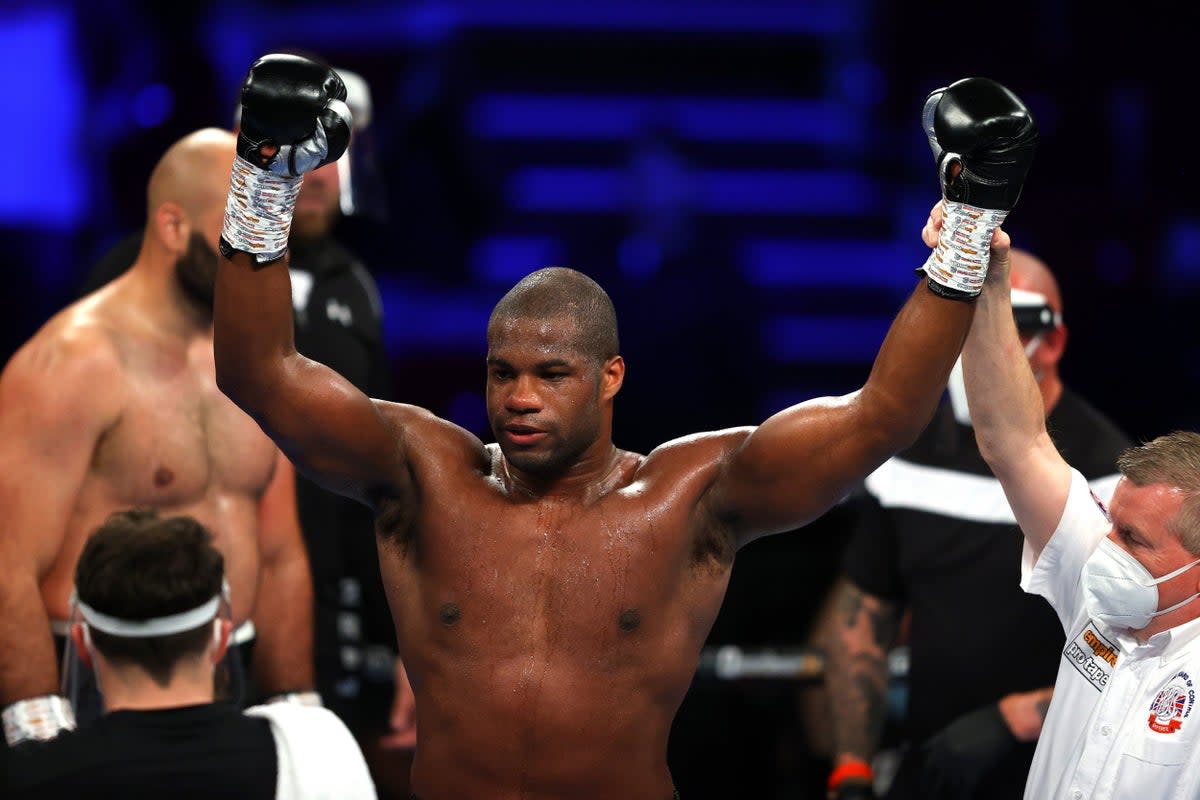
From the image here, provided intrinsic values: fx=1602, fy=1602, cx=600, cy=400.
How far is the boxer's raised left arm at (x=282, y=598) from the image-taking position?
11.3 feet

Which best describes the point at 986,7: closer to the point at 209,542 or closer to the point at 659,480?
the point at 659,480

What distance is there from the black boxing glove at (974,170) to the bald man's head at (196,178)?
1636 millimetres

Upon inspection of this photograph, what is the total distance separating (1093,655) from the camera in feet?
7.97

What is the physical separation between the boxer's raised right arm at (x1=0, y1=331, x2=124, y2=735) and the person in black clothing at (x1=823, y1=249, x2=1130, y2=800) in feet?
5.24

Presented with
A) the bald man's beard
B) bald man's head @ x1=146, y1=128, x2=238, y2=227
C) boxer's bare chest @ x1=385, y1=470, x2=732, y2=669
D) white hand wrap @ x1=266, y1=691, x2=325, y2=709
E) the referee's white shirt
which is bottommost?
white hand wrap @ x1=266, y1=691, x2=325, y2=709

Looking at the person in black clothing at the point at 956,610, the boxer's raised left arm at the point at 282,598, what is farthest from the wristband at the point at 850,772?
the boxer's raised left arm at the point at 282,598

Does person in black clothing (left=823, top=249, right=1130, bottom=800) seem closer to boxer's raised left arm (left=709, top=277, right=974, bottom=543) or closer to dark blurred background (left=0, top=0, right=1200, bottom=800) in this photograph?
boxer's raised left arm (left=709, top=277, right=974, bottom=543)

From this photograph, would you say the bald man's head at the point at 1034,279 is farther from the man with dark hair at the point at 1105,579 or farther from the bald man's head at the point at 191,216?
the bald man's head at the point at 191,216

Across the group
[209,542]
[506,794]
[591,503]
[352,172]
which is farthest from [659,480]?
[352,172]

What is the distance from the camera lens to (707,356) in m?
5.13

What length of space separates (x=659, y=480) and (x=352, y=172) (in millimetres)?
2151

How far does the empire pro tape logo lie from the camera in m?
2.39

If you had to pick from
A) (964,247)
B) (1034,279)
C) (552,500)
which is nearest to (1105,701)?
(964,247)

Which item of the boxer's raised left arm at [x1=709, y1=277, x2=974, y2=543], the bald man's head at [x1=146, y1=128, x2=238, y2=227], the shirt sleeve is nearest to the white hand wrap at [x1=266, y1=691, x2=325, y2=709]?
the bald man's head at [x1=146, y1=128, x2=238, y2=227]
